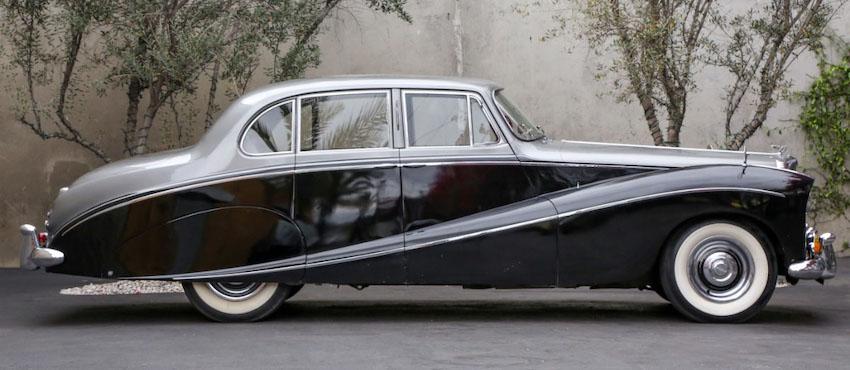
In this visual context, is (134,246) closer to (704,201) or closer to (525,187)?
(525,187)

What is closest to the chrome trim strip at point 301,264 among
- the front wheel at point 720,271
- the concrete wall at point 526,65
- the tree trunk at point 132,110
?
the front wheel at point 720,271

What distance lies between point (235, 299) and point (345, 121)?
1.46m

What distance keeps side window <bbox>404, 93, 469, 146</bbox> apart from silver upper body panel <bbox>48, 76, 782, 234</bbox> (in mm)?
76

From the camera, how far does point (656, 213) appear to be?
714 centimetres

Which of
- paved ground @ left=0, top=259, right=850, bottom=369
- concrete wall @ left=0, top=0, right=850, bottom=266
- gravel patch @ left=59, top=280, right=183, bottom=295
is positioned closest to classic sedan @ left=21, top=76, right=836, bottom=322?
paved ground @ left=0, top=259, right=850, bottom=369

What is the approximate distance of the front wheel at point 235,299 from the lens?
293 inches

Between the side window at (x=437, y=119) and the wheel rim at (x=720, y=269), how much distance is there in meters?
1.75

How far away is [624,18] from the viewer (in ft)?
32.7

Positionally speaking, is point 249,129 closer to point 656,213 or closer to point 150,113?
point 656,213

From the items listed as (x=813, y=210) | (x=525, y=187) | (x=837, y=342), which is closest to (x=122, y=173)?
(x=525, y=187)

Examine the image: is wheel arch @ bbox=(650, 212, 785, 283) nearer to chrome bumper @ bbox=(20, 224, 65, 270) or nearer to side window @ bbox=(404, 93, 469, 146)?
side window @ bbox=(404, 93, 469, 146)

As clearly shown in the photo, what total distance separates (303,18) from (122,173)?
2952 millimetres

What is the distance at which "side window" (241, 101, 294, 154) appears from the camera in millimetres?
7375

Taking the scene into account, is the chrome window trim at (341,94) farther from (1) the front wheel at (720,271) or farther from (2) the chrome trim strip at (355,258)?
(1) the front wheel at (720,271)
